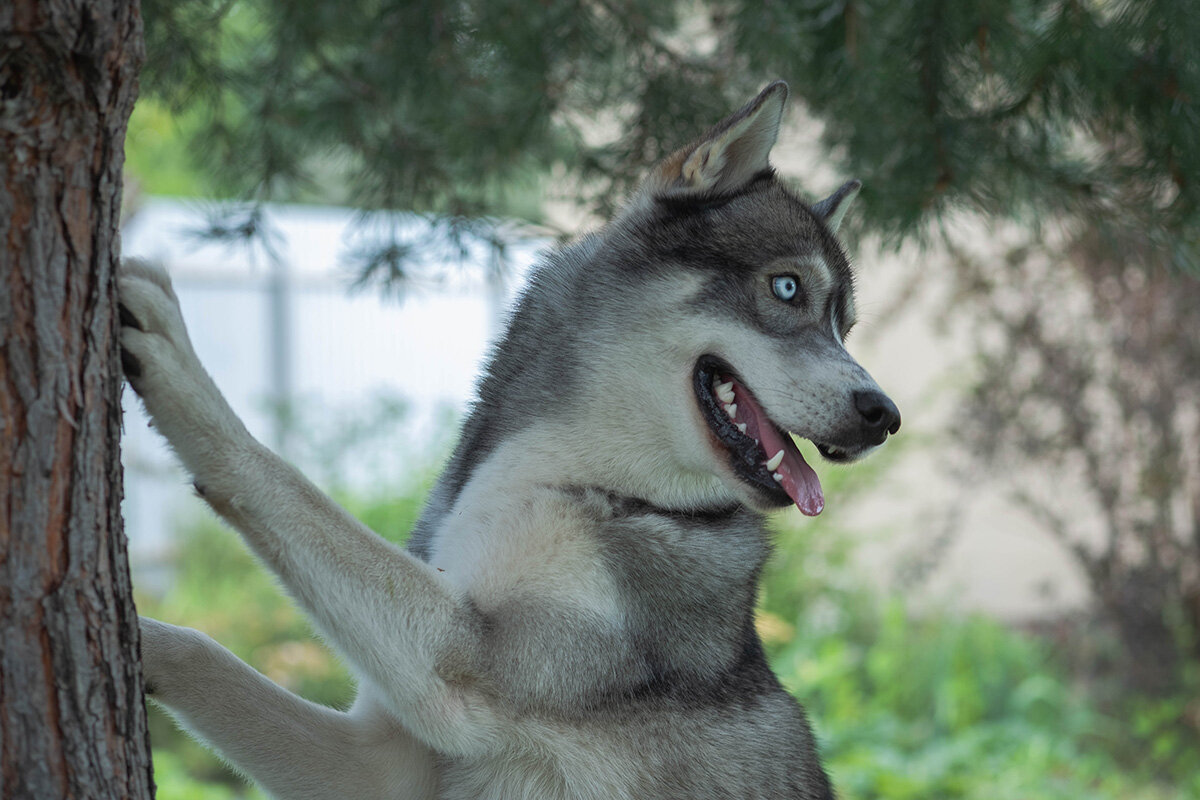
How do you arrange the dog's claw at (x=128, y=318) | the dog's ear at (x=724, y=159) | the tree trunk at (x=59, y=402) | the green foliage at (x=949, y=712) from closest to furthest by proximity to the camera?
1. the tree trunk at (x=59, y=402)
2. the dog's claw at (x=128, y=318)
3. the dog's ear at (x=724, y=159)
4. the green foliage at (x=949, y=712)

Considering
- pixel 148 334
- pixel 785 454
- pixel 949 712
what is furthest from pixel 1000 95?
pixel 949 712

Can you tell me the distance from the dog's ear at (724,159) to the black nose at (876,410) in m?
0.65

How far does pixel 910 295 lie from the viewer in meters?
7.34

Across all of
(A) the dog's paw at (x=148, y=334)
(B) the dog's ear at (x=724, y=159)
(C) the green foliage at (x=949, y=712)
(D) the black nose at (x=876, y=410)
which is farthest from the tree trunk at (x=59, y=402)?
(C) the green foliage at (x=949, y=712)

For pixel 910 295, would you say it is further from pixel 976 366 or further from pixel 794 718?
pixel 794 718

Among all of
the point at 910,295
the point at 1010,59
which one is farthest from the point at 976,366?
the point at 1010,59

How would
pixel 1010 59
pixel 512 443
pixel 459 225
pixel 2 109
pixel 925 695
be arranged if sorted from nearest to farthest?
pixel 2 109, pixel 512 443, pixel 1010 59, pixel 459 225, pixel 925 695

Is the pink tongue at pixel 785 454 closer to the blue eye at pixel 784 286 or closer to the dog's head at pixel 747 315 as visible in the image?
the dog's head at pixel 747 315

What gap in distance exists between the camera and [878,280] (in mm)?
9852

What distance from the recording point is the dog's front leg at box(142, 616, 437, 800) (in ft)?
7.38

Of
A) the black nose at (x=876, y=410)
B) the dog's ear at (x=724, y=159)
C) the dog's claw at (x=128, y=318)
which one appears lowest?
the black nose at (x=876, y=410)

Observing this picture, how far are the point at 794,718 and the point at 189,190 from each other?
41.9 feet

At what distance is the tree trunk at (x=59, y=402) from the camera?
1.45 metres

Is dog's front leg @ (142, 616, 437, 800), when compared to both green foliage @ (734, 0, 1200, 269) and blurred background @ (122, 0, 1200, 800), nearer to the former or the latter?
blurred background @ (122, 0, 1200, 800)
